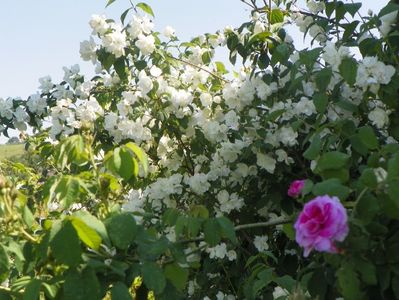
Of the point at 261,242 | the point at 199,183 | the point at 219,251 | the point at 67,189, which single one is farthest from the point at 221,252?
the point at 67,189

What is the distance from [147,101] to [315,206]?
1914mm

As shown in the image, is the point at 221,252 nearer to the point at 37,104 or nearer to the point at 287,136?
the point at 287,136

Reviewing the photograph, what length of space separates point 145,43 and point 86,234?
1914 mm

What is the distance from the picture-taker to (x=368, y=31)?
2377 mm

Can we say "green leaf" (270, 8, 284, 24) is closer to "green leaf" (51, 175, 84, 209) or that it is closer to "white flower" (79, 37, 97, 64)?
"white flower" (79, 37, 97, 64)

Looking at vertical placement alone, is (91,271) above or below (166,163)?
below

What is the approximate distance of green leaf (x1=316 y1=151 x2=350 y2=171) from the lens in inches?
57.5

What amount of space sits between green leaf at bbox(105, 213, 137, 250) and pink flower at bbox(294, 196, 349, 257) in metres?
0.38

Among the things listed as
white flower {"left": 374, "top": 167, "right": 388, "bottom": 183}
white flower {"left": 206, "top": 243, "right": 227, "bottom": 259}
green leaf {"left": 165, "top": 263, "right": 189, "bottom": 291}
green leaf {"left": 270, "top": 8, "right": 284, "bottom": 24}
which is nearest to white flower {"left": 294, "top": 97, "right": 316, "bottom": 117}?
green leaf {"left": 270, "top": 8, "right": 284, "bottom": 24}

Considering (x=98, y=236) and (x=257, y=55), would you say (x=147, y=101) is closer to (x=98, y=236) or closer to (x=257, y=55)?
(x=257, y=55)

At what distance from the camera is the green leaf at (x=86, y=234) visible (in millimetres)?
1335

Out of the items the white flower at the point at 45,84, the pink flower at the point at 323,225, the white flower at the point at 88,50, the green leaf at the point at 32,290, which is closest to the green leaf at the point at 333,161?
the pink flower at the point at 323,225

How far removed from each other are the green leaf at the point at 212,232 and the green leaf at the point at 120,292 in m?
0.27

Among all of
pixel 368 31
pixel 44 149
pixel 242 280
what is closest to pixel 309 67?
pixel 368 31
